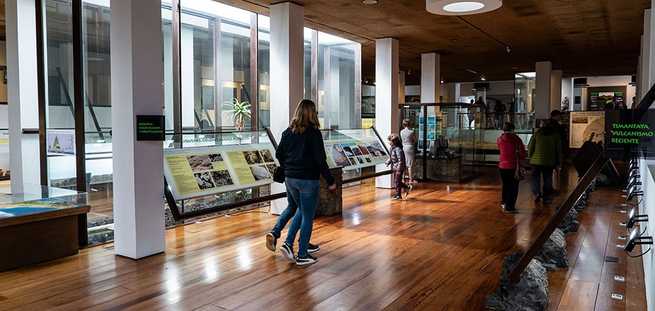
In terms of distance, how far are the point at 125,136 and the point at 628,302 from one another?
477cm

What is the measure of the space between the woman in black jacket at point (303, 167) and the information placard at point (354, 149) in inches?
122

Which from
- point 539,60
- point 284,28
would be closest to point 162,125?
point 284,28

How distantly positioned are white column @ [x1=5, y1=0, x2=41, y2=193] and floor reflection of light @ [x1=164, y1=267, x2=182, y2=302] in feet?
8.70

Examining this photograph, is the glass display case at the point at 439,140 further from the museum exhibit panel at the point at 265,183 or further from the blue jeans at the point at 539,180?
the blue jeans at the point at 539,180

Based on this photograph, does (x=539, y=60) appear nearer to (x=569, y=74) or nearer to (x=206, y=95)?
(x=569, y=74)

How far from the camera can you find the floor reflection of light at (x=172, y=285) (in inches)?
159

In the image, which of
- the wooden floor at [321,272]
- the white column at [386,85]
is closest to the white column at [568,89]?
the white column at [386,85]

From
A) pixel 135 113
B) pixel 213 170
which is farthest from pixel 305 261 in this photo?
pixel 135 113

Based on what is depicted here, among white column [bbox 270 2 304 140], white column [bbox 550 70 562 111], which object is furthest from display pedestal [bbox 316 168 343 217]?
white column [bbox 550 70 562 111]

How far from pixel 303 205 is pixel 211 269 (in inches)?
41.9

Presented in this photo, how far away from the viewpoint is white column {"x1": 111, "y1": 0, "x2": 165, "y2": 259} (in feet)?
16.6

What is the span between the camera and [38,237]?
16.2 ft

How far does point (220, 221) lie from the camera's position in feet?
23.1

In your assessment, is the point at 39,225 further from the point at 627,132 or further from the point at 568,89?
the point at 568,89
